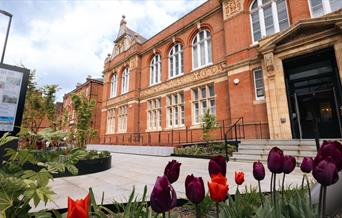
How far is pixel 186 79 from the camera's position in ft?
48.5

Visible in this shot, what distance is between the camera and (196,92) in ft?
47.1

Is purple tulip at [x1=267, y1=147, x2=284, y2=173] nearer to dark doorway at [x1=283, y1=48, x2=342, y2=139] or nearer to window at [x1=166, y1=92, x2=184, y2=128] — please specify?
dark doorway at [x1=283, y1=48, x2=342, y2=139]

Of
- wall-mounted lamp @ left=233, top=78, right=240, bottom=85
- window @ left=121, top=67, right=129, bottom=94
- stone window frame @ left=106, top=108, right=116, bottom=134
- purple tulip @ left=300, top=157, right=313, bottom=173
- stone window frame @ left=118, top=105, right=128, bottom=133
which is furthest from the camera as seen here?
stone window frame @ left=106, top=108, right=116, bottom=134

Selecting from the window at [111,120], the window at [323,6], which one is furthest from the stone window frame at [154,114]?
the window at [323,6]

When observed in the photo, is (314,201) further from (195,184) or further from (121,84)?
(121,84)

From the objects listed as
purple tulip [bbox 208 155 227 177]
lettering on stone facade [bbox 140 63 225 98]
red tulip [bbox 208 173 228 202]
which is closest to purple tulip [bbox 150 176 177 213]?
red tulip [bbox 208 173 228 202]

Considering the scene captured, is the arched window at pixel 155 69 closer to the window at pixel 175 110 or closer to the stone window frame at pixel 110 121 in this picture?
the window at pixel 175 110

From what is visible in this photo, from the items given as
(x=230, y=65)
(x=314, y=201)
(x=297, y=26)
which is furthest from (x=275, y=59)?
(x=314, y=201)

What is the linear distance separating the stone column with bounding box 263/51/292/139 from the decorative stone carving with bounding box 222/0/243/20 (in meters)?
4.13

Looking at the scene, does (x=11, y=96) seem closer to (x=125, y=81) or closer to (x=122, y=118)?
(x=122, y=118)

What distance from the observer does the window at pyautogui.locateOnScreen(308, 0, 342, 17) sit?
29.0 feet

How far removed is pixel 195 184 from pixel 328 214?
1.19m

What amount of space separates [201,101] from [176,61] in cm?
486

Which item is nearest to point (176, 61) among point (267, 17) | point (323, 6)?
point (267, 17)
